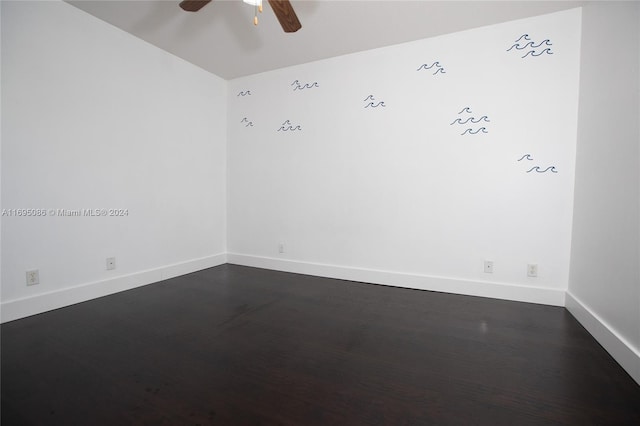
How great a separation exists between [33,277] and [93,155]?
104 cm

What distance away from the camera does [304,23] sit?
7.83 ft

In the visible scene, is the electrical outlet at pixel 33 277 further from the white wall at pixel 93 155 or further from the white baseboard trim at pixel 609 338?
the white baseboard trim at pixel 609 338

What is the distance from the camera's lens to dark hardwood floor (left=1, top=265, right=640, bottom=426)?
1.16m

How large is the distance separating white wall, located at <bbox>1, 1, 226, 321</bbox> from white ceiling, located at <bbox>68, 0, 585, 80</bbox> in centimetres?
31

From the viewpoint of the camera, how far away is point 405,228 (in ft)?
9.11

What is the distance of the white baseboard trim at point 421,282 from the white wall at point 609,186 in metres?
0.21

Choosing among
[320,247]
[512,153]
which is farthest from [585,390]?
[320,247]

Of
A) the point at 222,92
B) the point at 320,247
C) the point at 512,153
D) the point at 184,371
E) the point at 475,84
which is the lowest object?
the point at 184,371

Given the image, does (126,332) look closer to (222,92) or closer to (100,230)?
(100,230)

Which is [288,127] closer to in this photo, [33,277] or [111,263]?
[111,263]

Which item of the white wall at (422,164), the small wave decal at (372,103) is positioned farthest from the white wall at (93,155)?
the small wave decal at (372,103)

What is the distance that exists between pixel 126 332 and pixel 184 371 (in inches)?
27.7

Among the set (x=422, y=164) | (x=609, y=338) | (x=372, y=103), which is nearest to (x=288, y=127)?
(x=372, y=103)

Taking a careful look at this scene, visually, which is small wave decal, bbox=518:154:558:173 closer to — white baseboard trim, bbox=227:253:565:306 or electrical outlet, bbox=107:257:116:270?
white baseboard trim, bbox=227:253:565:306
